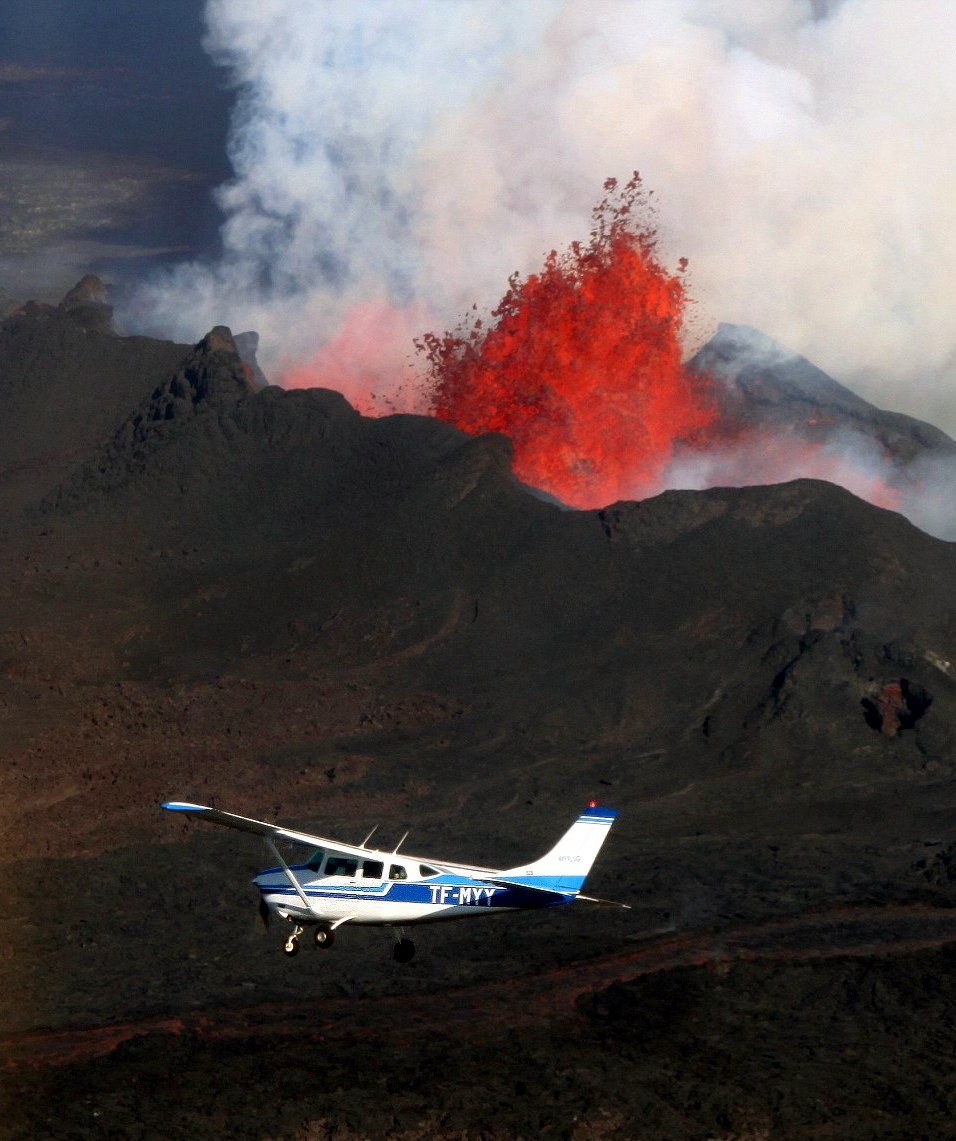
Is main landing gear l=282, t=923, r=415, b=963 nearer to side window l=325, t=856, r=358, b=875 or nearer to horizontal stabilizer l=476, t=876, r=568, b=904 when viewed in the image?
side window l=325, t=856, r=358, b=875

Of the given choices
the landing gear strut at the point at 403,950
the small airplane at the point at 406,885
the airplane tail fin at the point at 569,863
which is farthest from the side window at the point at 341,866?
the airplane tail fin at the point at 569,863

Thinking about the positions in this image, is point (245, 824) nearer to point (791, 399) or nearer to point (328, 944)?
point (328, 944)

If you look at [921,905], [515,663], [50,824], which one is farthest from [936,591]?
[50,824]

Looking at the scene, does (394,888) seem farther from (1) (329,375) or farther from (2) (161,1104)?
(1) (329,375)

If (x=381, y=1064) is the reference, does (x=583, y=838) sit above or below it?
above

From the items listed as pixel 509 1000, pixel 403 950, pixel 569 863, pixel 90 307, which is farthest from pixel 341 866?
pixel 90 307
